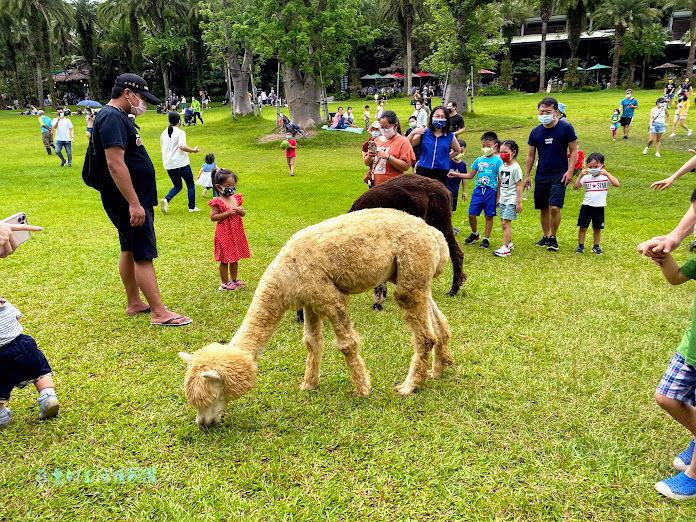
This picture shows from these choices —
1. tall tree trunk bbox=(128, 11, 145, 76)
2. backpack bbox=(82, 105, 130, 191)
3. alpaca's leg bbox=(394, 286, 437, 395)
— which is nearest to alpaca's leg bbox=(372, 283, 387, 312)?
alpaca's leg bbox=(394, 286, 437, 395)

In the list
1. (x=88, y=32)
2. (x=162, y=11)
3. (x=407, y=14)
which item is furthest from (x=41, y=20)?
(x=407, y=14)

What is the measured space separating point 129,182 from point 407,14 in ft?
149

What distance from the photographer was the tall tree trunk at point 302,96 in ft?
79.6

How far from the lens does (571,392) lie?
4023mm

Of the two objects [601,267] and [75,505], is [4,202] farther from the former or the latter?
[601,267]

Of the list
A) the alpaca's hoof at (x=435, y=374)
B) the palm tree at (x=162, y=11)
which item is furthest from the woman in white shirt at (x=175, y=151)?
the palm tree at (x=162, y=11)

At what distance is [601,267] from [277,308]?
18.0ft

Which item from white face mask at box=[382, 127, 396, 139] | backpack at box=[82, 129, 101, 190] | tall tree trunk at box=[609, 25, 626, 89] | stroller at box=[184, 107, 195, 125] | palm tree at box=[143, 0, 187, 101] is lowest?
backpack at box=[82, 129, 101, 190]

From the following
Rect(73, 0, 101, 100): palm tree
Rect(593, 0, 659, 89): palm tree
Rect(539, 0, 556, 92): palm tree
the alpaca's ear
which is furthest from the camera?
Rect(73, 0, 101, 100): palm tree

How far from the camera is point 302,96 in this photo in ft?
80.5

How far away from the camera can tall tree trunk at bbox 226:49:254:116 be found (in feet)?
105

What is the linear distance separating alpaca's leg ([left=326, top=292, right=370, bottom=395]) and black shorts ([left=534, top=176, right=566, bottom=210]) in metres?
5.20

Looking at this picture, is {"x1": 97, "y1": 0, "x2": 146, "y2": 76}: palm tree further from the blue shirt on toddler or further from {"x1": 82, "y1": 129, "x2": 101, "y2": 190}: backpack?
{"x1": 82, "y1": 129, "x2": 101, "y2": 190}: backpack

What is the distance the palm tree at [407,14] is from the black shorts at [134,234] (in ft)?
141
